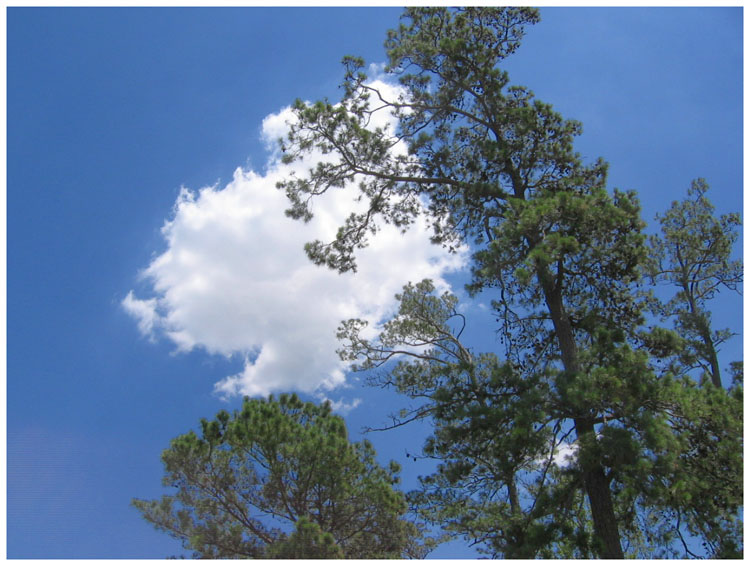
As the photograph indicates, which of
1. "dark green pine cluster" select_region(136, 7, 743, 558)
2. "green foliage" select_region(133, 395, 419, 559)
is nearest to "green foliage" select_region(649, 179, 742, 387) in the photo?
"dark green pine cluster" select_region(136, 7, 743, 558)

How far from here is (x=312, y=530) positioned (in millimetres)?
5797

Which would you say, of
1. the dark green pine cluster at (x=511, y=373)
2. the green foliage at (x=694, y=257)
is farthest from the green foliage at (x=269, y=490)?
the green foliage at (x=694, y=257)

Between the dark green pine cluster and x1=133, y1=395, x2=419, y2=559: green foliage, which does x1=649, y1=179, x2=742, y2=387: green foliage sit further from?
x1=133, y1=395, x2=419, y2=559: green foliage

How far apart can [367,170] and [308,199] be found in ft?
3.48

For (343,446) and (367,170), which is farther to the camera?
(367,170)

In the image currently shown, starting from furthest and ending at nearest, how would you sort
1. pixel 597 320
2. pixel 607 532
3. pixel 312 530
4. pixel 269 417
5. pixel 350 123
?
1. pixel 350 123
2. pixel 269 417
3. pixel 597 320
4. pixel 312 530
5. pixel 607 532

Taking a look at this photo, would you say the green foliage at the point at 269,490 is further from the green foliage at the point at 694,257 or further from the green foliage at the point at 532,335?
the green foliage at the point at 694,257

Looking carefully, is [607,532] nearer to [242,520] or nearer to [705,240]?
[242,520]

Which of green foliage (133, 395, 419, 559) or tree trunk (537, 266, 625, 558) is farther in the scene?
green foliage (133, 395, 419, 559)

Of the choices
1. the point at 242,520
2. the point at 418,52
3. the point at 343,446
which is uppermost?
the point at 418,52

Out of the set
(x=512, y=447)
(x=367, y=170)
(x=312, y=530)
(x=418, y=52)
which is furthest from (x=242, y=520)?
(x=418, y=52)

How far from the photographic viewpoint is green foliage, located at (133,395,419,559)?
279 inches

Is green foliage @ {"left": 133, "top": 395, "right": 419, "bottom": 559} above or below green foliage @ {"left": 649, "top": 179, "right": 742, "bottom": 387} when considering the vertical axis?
below

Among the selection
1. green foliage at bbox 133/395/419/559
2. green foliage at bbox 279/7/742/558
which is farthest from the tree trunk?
green foliage at bbox 133/395/419/559
